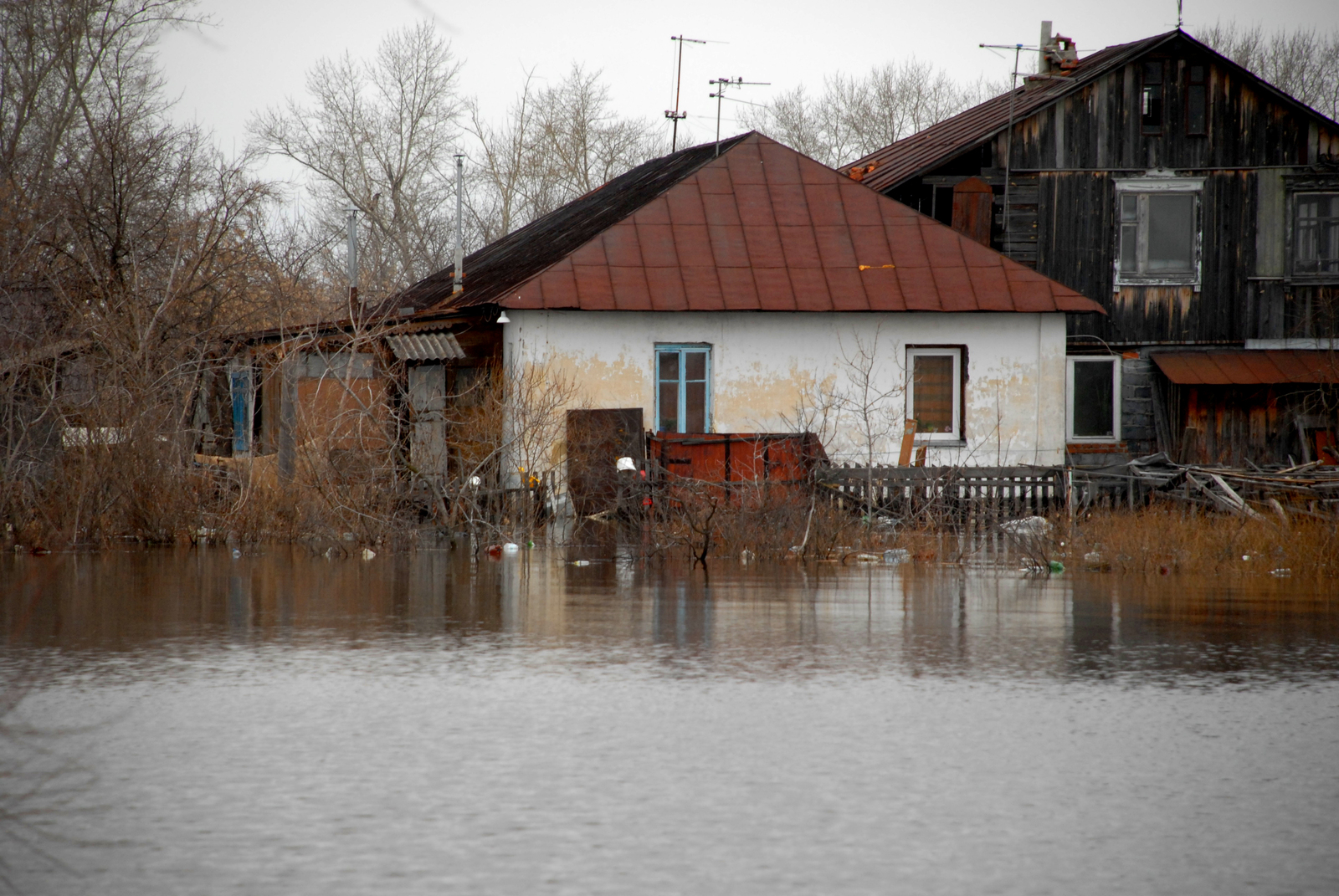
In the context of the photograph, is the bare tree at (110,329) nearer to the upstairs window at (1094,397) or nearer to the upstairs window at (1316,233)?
the upstairs window at (1094,397)

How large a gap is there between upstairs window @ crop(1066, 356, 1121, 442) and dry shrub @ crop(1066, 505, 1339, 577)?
32.0 ft

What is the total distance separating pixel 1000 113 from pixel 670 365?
9.85 metres

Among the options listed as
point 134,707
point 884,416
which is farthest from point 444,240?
point 134,707

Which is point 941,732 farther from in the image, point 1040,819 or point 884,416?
point 884,416

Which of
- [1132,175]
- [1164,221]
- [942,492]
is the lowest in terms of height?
[942,492]

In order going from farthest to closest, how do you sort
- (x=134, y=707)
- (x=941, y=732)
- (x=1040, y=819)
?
1. (x=134, y=707)
2. (x=941, y=732)
3. (x=1040, y=819)

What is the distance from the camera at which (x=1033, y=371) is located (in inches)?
877

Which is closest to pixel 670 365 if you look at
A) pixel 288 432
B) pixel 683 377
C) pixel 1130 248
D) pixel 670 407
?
pixel 683 377

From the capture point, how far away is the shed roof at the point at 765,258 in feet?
69.3

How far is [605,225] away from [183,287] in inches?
310

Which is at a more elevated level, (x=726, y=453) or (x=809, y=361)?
(x=809, y=361)

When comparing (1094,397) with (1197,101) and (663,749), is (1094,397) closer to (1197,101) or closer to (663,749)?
(1197,101)

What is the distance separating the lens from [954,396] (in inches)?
878

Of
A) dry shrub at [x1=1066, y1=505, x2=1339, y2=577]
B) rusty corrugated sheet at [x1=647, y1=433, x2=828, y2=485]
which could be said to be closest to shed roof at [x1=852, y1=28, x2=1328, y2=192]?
rusty corrugated sheet at [x1=647, y1=433, x2=828, y2=485]
